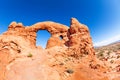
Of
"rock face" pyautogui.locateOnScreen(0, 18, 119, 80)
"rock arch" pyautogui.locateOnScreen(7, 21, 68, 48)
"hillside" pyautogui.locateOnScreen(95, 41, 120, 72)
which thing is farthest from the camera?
"rock arch" pyautogui.locateOnScreen(7, 21, 68, 48)

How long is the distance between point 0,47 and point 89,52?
430 inches

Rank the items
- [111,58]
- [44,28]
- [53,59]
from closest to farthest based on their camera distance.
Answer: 1. [53,59]
2. [44,28]
3. [111,58]

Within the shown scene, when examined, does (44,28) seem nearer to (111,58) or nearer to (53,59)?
(53,59)

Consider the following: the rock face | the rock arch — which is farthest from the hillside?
the rock arch

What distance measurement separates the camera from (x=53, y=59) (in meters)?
20.3

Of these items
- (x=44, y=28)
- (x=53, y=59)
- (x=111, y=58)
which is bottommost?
(x=53, y=59)

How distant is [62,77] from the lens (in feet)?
58.3

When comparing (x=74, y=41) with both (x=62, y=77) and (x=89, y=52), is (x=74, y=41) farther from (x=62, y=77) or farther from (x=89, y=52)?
(x=62, y=77)

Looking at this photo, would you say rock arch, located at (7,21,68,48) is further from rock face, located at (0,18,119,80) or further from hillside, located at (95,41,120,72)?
hillside, located at (95,41,120,72)

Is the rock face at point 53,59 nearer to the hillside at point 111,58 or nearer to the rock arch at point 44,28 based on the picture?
the rock arch at point 44,28

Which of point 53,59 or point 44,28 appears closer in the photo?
point 53,59

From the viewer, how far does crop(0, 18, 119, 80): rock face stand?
18.0 m

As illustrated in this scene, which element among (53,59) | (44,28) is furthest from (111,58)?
(53,59)

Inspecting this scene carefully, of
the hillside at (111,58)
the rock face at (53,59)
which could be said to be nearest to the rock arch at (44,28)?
the rock face at (53,59)
